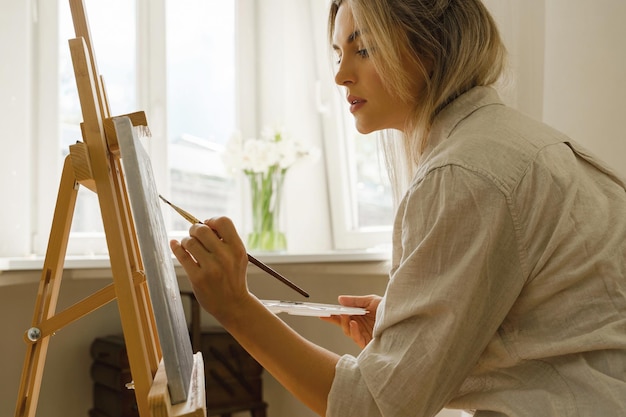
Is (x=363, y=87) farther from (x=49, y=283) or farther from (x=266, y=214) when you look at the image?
(x=266, y=214)

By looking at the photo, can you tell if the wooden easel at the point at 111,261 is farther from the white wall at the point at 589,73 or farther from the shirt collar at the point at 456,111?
the white wall at the point at 589,73

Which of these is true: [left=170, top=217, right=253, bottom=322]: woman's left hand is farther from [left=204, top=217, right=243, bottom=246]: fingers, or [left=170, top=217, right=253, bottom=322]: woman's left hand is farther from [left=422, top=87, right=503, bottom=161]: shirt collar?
[left=422, top=87, right=503, bottom=161]: shirt collar

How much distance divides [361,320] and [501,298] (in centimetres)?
56

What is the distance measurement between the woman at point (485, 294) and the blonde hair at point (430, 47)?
0.12 metres

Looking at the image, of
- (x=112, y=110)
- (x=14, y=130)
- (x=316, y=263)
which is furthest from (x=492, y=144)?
(x=112, y=110)

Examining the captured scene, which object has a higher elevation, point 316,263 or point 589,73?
point 589,73

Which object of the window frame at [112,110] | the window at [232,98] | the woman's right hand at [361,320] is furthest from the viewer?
the window at [232,98]

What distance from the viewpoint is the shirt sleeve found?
2.71ft

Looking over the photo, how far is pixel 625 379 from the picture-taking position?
32.3 inches

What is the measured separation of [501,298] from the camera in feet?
2.77

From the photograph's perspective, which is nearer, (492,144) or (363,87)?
(492,144)

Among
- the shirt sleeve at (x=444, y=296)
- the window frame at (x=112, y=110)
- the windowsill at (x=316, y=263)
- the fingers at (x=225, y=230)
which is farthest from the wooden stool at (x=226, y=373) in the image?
the shirt sleeve at (x=444, y=296)

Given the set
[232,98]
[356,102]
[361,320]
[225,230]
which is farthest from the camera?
[232,98]

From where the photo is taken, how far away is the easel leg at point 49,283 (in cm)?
115
